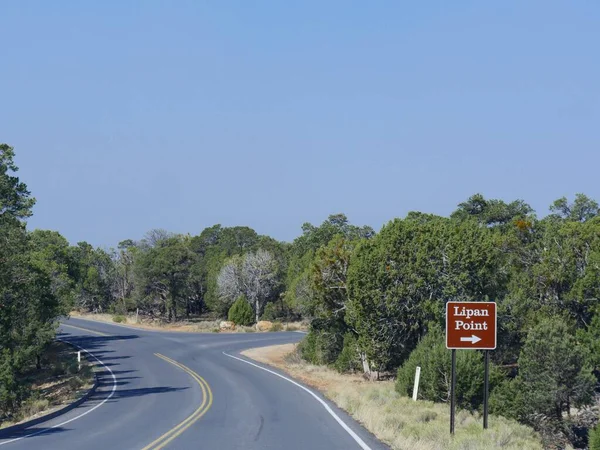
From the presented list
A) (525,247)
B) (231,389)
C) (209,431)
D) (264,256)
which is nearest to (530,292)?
(525,247)

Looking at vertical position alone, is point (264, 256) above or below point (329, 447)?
above

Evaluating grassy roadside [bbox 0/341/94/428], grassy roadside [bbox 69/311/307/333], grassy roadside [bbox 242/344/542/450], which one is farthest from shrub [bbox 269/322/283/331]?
grassy roadside [bbox 242/344/542/450]

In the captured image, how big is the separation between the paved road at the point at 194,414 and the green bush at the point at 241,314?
2747 cm

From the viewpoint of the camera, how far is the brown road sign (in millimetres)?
14680

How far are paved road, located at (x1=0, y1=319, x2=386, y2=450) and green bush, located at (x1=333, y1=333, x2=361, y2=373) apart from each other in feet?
15.2

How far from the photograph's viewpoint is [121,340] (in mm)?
57000

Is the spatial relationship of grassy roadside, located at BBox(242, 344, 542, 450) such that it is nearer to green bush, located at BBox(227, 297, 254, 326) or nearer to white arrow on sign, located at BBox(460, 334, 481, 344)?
white arrow on sign, located at BBox(460, 334, 481, 344)

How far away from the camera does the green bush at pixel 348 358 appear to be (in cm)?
3838

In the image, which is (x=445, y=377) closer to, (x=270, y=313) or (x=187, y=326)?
(x=187, y=326)

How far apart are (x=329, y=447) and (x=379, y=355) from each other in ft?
66.5

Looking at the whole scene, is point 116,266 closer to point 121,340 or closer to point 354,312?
point 121,340

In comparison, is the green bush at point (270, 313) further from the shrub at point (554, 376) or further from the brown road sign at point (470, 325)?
the brown road sign at point (470, 325)

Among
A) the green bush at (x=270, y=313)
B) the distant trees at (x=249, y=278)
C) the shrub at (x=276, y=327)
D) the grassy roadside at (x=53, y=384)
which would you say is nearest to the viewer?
the grassy roadside at (x=53, y=384)


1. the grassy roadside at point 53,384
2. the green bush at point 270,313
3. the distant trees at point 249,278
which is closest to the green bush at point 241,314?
the green bush at point 270,313
